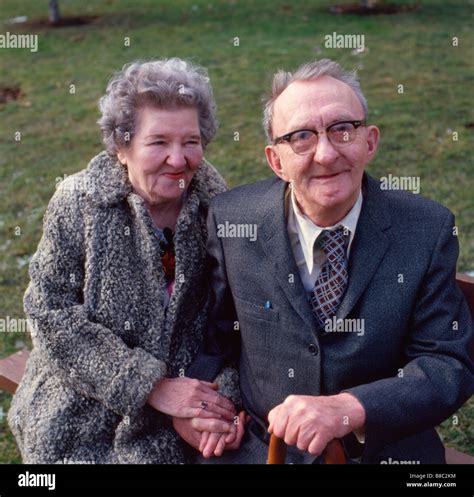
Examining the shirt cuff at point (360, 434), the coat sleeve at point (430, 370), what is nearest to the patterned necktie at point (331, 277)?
the coat sleeve at point (430, 370)

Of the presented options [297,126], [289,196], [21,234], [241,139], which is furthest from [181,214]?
[241,139]

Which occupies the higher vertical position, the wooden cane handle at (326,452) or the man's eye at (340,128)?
the man's eye at (340,128)

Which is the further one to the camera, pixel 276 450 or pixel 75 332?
pixel 75 332

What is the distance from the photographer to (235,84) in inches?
382

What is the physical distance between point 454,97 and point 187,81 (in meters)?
6.29

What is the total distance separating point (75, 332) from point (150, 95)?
0.91 m

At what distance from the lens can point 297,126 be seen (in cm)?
246

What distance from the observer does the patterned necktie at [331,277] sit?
8.35ft

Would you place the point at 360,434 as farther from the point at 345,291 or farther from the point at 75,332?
the point at 75,332

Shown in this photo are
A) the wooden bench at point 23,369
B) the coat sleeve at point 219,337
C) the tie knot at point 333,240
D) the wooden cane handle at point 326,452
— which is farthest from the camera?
the wooden bench at point 23,369

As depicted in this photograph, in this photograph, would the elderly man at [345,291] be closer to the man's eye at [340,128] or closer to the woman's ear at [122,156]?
the man's eye at [340,128]

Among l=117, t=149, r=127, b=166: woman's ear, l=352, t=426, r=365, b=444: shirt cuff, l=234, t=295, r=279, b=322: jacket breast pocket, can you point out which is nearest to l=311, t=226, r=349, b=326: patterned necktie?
l=234, t=295, r=279, b=322: jacket breast pocket

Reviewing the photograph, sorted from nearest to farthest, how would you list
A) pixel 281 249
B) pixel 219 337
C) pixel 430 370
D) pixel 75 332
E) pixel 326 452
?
pixel 326 452, pixel 430 370, pixel 281 249, pixel 75 332, pixel 219 337

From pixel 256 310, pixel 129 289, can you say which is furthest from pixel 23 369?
pixel 256 310
